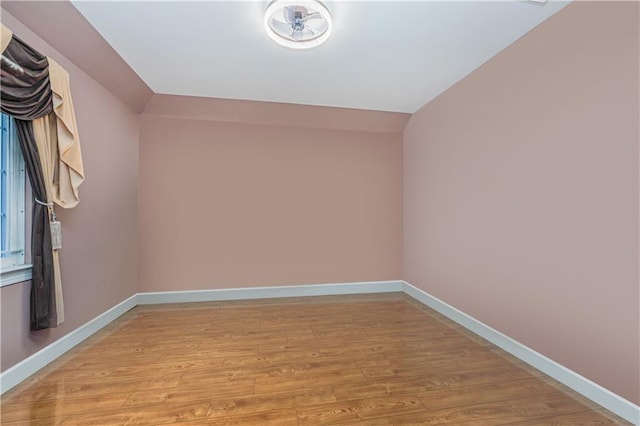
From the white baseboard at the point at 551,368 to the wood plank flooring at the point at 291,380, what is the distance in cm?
7

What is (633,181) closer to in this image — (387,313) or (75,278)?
(387,313)

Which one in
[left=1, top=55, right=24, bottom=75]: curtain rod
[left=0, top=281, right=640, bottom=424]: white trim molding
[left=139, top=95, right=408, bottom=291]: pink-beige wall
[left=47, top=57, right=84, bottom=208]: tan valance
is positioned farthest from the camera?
[left=139, top=95, right=408, bottom=291]: pink-beige wall

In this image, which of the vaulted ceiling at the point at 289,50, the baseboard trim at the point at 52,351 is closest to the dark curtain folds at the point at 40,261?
the baseboard trim at the point at 52,351

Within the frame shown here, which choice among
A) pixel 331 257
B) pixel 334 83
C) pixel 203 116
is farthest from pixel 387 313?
pixel 203 116

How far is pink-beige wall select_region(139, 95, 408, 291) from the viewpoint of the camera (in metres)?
3.64

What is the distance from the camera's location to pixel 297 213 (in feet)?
13.0

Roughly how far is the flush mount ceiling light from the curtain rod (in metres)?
1.48

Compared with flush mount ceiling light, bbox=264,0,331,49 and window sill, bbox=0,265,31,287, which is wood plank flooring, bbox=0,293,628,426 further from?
flush mount ceiling light, bbox=264,0,331,49

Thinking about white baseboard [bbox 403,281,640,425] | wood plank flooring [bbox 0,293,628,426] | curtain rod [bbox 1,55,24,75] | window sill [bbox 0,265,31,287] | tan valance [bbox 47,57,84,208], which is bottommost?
wood plank flooring [bbox 0,293,628,426]

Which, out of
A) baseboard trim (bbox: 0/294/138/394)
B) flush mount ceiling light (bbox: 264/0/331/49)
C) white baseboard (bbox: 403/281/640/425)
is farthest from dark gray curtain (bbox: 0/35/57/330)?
white baseboard (bbox: 403/281/640/425)

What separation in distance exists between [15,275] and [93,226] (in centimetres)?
85

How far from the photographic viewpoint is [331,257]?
4051 millimetres

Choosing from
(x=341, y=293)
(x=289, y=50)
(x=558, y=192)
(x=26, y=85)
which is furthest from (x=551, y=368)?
(x=26, y=85)

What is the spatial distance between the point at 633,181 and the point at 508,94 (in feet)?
3.78
